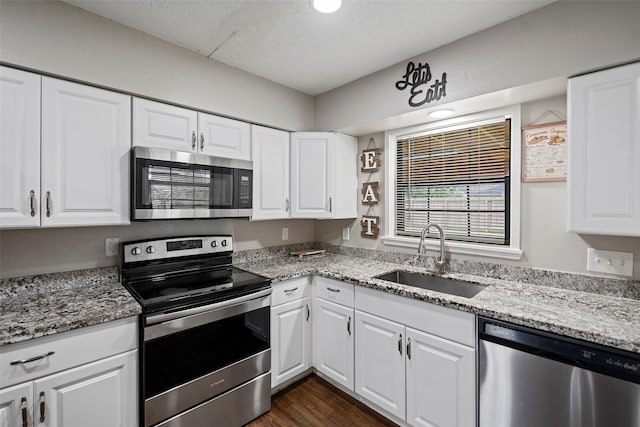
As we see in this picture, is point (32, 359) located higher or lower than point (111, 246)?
lower

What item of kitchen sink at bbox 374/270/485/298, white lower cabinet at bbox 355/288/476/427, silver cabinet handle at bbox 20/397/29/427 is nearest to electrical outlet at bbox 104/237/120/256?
silver cabinet handle at bbox 20/397/29/427

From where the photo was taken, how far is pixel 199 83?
2.13 m

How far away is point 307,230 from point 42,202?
2.10m

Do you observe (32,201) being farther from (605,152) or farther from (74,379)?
(605,152)

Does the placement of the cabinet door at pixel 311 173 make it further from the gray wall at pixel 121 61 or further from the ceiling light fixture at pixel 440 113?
the ceiling light fixture at pixel 440 113

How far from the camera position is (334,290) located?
221cm

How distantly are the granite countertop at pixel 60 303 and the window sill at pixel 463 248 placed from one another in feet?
6.29

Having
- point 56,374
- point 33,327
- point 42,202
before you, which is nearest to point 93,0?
point 42,202

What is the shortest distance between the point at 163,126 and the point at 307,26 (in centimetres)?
108

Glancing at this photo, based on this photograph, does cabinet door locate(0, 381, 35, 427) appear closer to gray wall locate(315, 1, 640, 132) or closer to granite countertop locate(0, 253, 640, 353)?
granite countertop locate(0, 253, 640, 353)

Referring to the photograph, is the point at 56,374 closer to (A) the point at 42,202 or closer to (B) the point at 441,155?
(A) the point at 42,202

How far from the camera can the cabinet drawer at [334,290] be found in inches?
83.5

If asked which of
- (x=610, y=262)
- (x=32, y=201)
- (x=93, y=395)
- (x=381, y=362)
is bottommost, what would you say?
(x=381, y=362)

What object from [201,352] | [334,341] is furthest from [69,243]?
[334,341]
